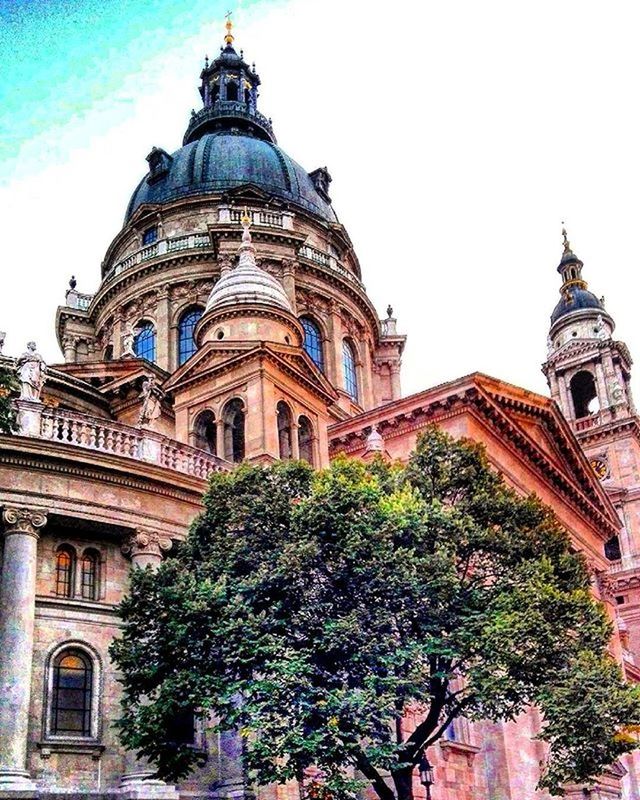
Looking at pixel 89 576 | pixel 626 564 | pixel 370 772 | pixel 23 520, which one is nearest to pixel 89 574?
pixel 89 576

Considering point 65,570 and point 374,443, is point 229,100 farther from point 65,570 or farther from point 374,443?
point 65,570

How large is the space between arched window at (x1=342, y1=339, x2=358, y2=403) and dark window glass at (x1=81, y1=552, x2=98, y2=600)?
106 ft

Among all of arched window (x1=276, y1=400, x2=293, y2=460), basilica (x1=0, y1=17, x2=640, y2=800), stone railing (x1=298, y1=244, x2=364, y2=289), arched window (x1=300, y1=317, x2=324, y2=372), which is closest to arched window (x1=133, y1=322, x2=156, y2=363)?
basilica (x1=0, y1=17, x2=640, y2=800)

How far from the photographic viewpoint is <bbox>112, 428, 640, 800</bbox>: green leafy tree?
18594mm

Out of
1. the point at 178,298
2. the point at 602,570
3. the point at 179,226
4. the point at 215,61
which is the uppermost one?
the point at 215,61

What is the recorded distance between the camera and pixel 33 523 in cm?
2131

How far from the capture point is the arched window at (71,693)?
20875 mm

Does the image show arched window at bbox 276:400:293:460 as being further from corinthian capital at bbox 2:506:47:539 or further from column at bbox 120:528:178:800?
Result: corinthian capital at bbox 2:506:47:539

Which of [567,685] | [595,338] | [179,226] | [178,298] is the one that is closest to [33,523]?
[567,685]

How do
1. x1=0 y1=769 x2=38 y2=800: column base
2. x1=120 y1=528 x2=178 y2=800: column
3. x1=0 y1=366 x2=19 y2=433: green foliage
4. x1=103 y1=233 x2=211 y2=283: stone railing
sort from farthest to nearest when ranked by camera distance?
x1=103 y1=233 x2=211 y2=283: stone railing < x1=120 y1=528 x2=178 y2=800: column < x1=0 y1=769 x2=38 y2=800: column base < x1=0 y1=366 x2=19 y2=433: green foliage

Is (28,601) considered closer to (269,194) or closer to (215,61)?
(269,194)

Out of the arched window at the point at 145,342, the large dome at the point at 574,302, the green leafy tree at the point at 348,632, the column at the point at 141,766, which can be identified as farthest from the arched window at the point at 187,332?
the large dome at the point at 574,302

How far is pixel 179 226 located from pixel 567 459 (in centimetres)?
2592

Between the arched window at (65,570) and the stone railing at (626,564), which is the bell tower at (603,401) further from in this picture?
the arched window at (65,570)
